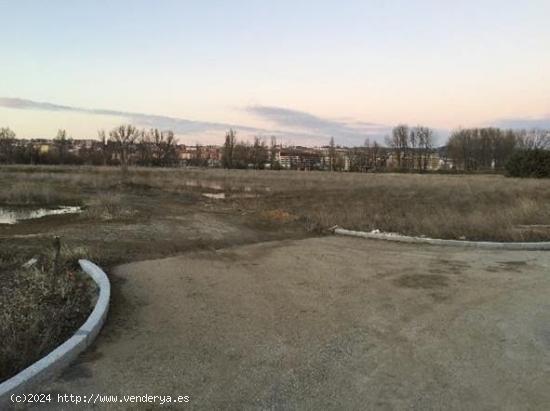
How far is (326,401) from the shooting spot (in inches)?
181

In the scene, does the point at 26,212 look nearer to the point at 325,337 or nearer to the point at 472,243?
the point at 472,243

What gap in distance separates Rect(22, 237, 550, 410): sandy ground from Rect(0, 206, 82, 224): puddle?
12.3m

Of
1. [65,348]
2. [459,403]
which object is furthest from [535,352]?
[65,348]

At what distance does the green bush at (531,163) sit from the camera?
54281 millimetres

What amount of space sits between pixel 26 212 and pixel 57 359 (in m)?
19.9

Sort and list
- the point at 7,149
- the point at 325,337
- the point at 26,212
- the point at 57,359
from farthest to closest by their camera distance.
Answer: the point at 7,149
the point at 26,212
the point at 325,337
the point at 57,359

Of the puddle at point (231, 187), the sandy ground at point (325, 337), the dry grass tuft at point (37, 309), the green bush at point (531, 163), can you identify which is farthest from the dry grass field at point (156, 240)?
the green bush at point (531, 163)

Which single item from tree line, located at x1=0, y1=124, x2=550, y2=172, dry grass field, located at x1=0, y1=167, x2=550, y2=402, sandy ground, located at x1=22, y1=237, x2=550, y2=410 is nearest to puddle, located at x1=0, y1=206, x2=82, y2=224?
dry grass field, located at x1=0, y1=167, x2=550, y2=402

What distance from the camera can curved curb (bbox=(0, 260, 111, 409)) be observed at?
4.61 m

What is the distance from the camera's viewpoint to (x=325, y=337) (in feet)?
20.5

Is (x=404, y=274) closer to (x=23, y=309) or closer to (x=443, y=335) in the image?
(x=443, y=335)

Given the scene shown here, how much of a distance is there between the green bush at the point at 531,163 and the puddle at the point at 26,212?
4558cm

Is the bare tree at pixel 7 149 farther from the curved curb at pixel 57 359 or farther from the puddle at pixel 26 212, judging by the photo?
the curved curb at pixel 57 359

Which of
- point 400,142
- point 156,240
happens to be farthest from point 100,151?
point 156,240
